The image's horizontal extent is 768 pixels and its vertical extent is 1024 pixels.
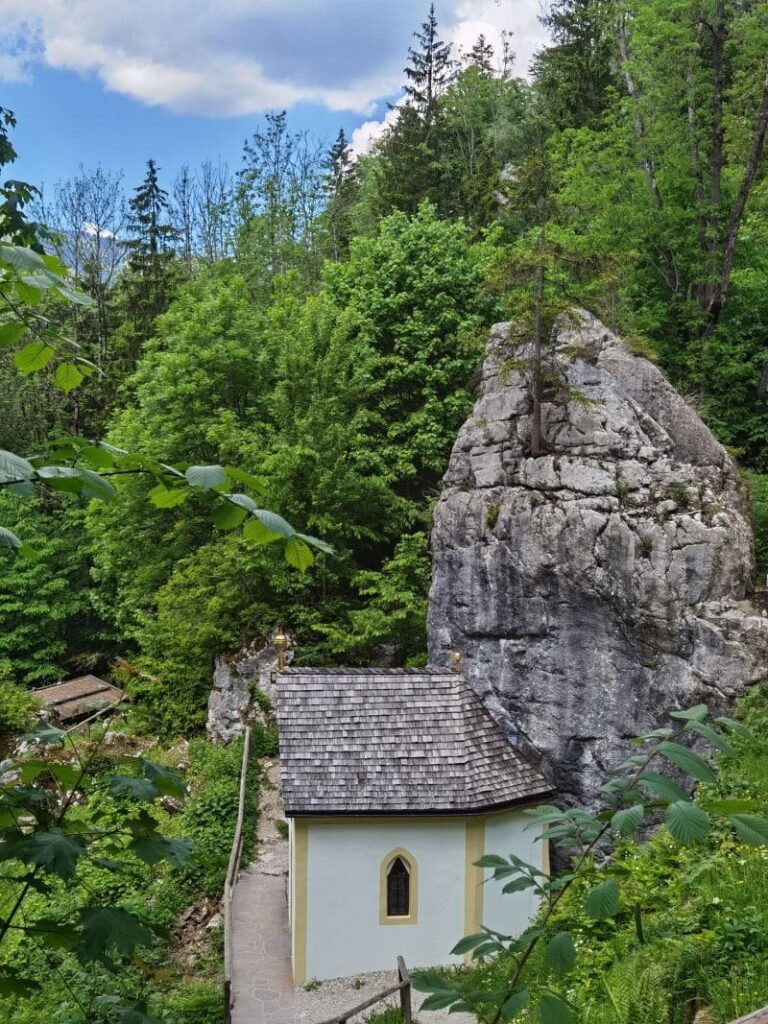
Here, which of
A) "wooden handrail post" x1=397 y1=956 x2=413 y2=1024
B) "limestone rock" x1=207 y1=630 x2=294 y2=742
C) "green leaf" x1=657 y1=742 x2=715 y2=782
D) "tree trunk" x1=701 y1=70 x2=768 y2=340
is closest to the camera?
"green leaf" x1=657 y1=742 x2=715 y2=782

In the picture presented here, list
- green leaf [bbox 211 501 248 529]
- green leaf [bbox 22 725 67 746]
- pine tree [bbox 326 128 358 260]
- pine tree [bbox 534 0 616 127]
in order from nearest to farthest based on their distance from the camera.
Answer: green leaf [bbox 211 501 248 529]
green leaf [bbox 22 725 67 746]
pine tree [bbox 534 0 616 127]
pine tree [bbox 326 128 358 260]

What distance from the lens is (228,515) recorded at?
222cm

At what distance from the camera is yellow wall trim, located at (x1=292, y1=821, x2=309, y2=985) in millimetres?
12812

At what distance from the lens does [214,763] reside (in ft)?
62.2

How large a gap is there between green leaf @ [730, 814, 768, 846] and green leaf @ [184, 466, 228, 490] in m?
1.58

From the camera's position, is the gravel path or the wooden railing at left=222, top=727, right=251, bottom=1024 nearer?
the wooden railing at left=222, top=727, right=251, bottom=1024

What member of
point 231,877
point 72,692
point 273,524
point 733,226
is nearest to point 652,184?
point 733,226

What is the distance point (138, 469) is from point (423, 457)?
19.6 meters

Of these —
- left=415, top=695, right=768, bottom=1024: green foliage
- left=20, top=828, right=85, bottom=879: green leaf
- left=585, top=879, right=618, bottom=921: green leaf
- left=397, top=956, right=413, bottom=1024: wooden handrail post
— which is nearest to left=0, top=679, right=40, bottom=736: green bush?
left=415, top=695, right=768, bottom=1024: green foliage

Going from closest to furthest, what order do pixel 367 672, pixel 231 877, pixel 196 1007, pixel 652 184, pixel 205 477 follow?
pixel 205 477, pixel 196 1007, pixel 367 672, pixel 231 877, pixel 652 184

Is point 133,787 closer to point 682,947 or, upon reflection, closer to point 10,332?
point 10,332

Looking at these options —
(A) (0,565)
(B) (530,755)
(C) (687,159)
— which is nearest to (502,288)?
(C) (687,159)

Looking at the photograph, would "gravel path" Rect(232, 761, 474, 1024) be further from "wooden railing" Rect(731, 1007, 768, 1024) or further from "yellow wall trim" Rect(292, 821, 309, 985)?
"wooden railing" Rect(731, 1007, 768, 1024)

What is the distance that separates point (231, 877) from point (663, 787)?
1436 cm
